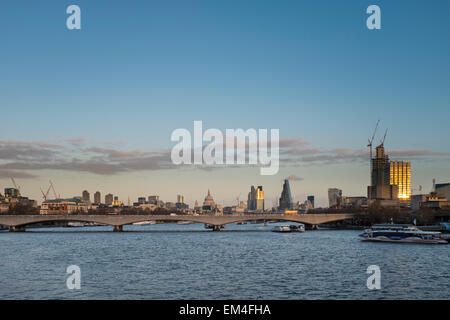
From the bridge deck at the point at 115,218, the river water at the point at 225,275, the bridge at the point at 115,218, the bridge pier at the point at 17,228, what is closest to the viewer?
the river water at the point at 225,275

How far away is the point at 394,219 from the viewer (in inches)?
6806

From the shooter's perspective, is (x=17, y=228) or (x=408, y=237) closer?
(x=408, y=237)

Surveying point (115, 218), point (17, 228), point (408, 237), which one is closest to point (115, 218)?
point (115, 218)

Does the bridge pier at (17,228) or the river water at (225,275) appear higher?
the river water at (225,275)

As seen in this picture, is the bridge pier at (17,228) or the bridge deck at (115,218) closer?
the bridge deck at (115,218)

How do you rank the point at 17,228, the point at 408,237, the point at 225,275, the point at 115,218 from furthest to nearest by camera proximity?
the point at 17,228 < the point at 115,218 < the point at 408,237 < the point at 225,275

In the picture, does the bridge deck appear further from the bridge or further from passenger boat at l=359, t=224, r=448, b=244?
passenger boat at l=359, t=224, r=448, b=244

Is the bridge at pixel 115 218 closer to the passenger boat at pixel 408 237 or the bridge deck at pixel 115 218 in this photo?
the bridge deck at pixel 115 218

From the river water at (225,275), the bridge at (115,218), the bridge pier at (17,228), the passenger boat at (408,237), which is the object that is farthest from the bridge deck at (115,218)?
the river water at (225,275)

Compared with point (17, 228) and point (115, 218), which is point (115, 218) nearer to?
point (115, 218)
